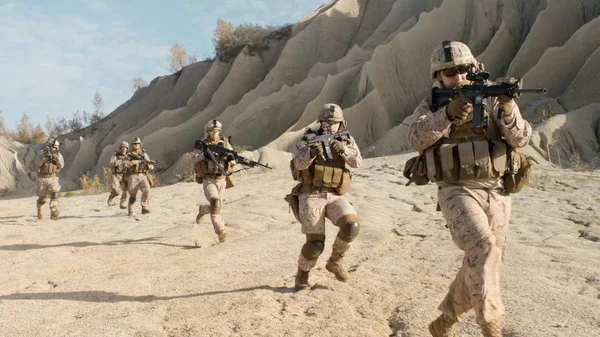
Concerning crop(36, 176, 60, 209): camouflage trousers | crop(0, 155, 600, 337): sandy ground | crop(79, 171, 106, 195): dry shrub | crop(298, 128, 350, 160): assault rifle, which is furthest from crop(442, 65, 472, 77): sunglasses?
crop(79, 171, 106, 195): dry shrub

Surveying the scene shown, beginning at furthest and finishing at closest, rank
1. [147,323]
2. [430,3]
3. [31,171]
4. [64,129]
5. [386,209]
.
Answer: [64,129] → [31,171] → [430,3] → [386,209] → [147,323]

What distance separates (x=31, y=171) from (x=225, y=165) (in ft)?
93.7

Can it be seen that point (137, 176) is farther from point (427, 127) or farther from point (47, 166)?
point (427, 127)

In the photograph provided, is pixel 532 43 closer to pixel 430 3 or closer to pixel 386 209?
pixel 430 3

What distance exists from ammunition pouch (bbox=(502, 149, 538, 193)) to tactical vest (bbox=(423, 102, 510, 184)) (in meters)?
0.05

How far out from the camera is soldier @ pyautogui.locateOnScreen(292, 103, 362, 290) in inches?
163

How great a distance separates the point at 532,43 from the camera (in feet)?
52.4

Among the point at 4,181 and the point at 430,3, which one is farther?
the point at 4,181

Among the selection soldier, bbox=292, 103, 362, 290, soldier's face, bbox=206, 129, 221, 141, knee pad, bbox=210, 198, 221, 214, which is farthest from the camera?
soldier's face, bbox=206, 129, 221, 141

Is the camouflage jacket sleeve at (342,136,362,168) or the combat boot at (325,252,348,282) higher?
the camouflage jacket sleeve at (342,136,362,168)

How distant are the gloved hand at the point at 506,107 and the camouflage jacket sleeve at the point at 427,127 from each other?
30 centimetres

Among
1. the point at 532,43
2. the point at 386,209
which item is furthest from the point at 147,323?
the point at 532,43

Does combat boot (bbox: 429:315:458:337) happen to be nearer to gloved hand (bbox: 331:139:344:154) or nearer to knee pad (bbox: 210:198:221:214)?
gloved hand (bbox: 331:139:344:154)

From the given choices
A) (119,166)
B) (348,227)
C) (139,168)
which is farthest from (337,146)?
(119,166)
